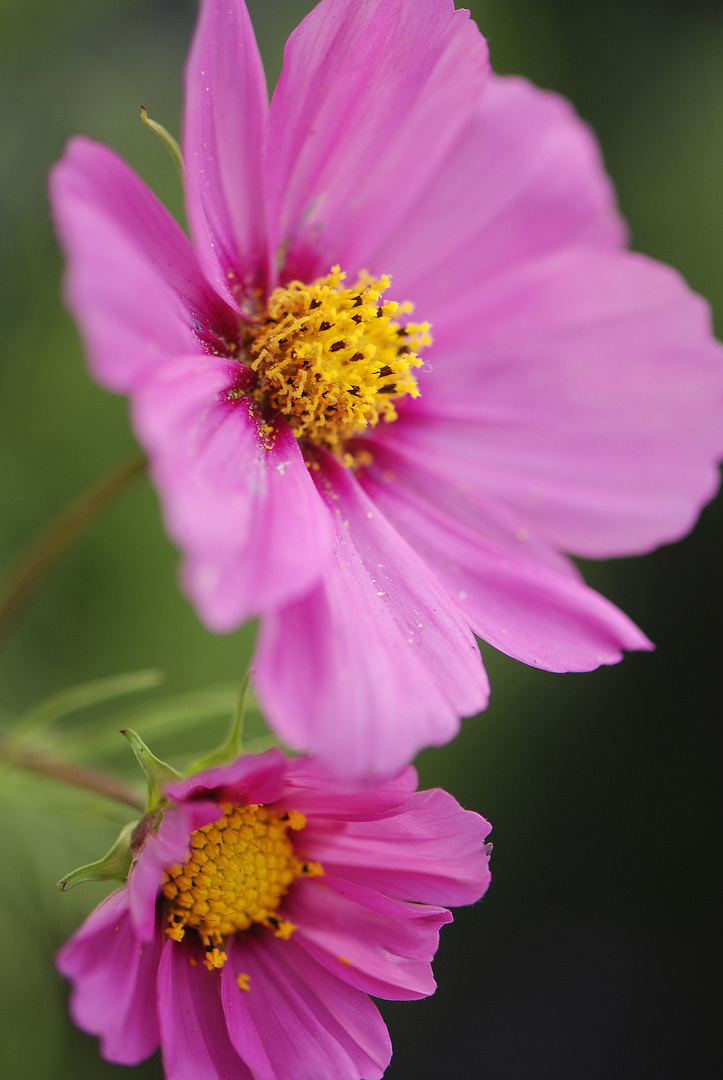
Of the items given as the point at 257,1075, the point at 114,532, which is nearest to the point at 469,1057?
the point at 114,532

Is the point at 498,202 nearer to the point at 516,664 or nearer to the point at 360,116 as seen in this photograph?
the point at 360,116

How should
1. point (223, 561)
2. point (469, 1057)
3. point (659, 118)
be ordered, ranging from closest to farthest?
point (223, 561), point (469, 1057), point (659, 118)

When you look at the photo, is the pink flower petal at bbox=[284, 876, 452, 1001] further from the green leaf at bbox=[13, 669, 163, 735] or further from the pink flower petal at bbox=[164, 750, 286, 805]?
the green leaf at bbox=[13, 669, 163, 735]

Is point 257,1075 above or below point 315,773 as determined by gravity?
below

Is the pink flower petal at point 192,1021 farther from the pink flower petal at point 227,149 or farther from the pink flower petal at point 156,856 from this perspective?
the pink flower petal at point 227,149

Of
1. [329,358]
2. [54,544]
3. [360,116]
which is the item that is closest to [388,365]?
[329,358]

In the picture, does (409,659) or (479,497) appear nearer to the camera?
(409,659)

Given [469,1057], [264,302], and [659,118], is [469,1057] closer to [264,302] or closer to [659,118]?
[264,302]

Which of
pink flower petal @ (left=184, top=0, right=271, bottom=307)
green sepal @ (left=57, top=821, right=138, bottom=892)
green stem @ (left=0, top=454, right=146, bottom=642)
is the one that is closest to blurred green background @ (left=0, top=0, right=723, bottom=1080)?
green stem @ (left=0, top=454, right=146, bottom=642)
